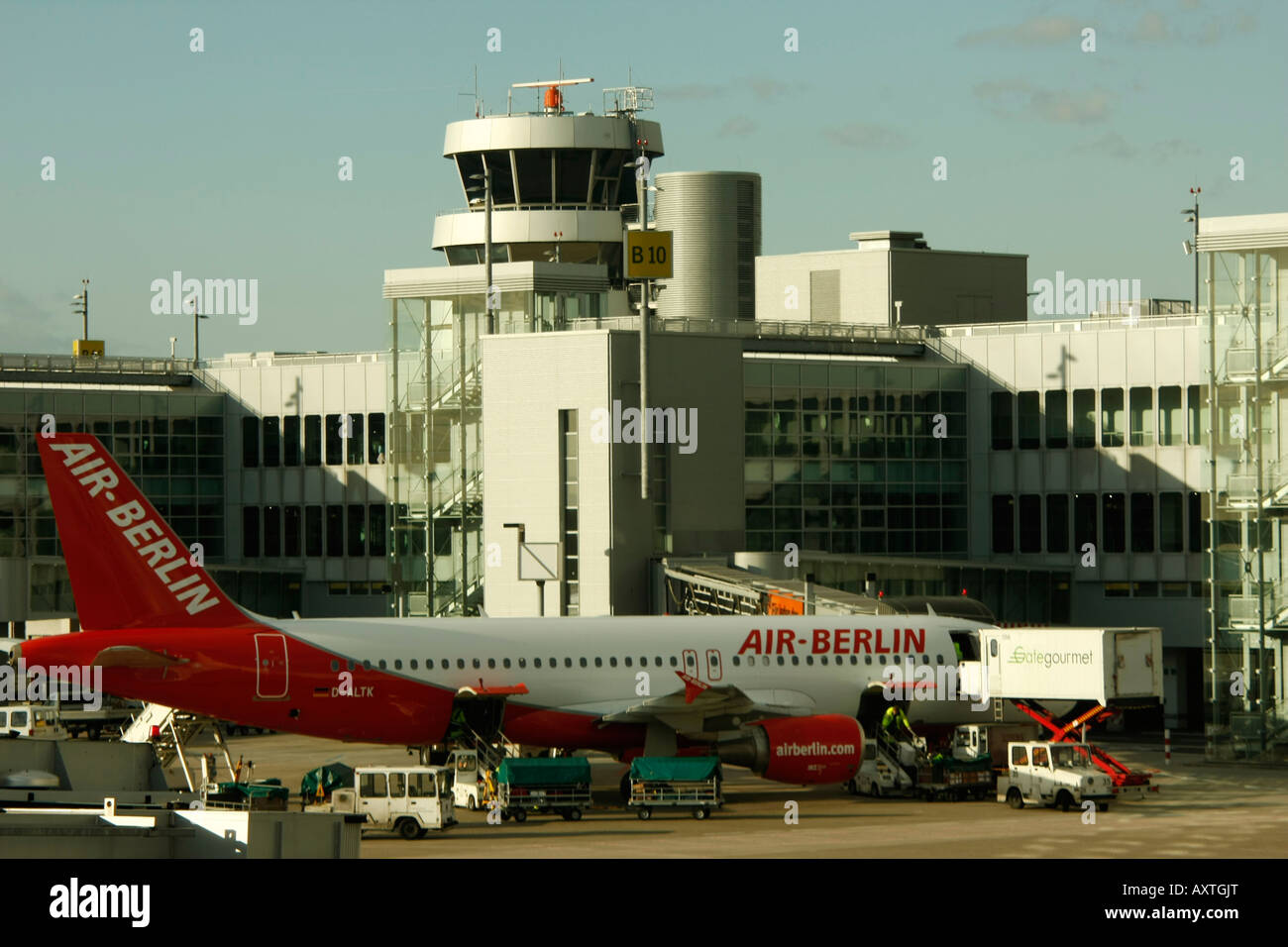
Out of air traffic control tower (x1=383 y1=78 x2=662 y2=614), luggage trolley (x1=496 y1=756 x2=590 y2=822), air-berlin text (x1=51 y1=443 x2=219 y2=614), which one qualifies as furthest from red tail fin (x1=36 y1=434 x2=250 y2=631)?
air traffic control tower (x1=383 y1=78 x2=662 y2=614)

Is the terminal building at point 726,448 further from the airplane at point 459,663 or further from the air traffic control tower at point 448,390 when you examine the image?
the airplane at point 459,663

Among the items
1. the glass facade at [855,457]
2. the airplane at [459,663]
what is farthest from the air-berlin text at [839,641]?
the glass facade at [855,457]

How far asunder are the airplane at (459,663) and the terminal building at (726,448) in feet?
38.2

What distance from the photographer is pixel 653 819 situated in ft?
147

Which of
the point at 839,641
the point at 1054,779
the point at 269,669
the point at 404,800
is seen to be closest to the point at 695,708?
the point at 839,641

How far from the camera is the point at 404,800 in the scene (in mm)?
41562

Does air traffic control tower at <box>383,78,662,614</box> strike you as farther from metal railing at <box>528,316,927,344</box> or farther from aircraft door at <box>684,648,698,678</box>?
aircraft door at <box>684,648,698,678</box>

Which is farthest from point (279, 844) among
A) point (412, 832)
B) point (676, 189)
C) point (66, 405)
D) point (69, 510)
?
point (676, 189)

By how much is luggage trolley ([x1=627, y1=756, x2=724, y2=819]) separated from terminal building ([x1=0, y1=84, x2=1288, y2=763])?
16.7 metres

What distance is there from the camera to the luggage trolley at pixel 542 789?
4459cm

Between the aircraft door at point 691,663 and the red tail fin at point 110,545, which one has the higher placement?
the red tail fin at point 110,545

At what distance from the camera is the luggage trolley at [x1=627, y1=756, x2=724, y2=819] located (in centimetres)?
4525

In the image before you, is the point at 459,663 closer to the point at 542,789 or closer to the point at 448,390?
the point at 542,789
